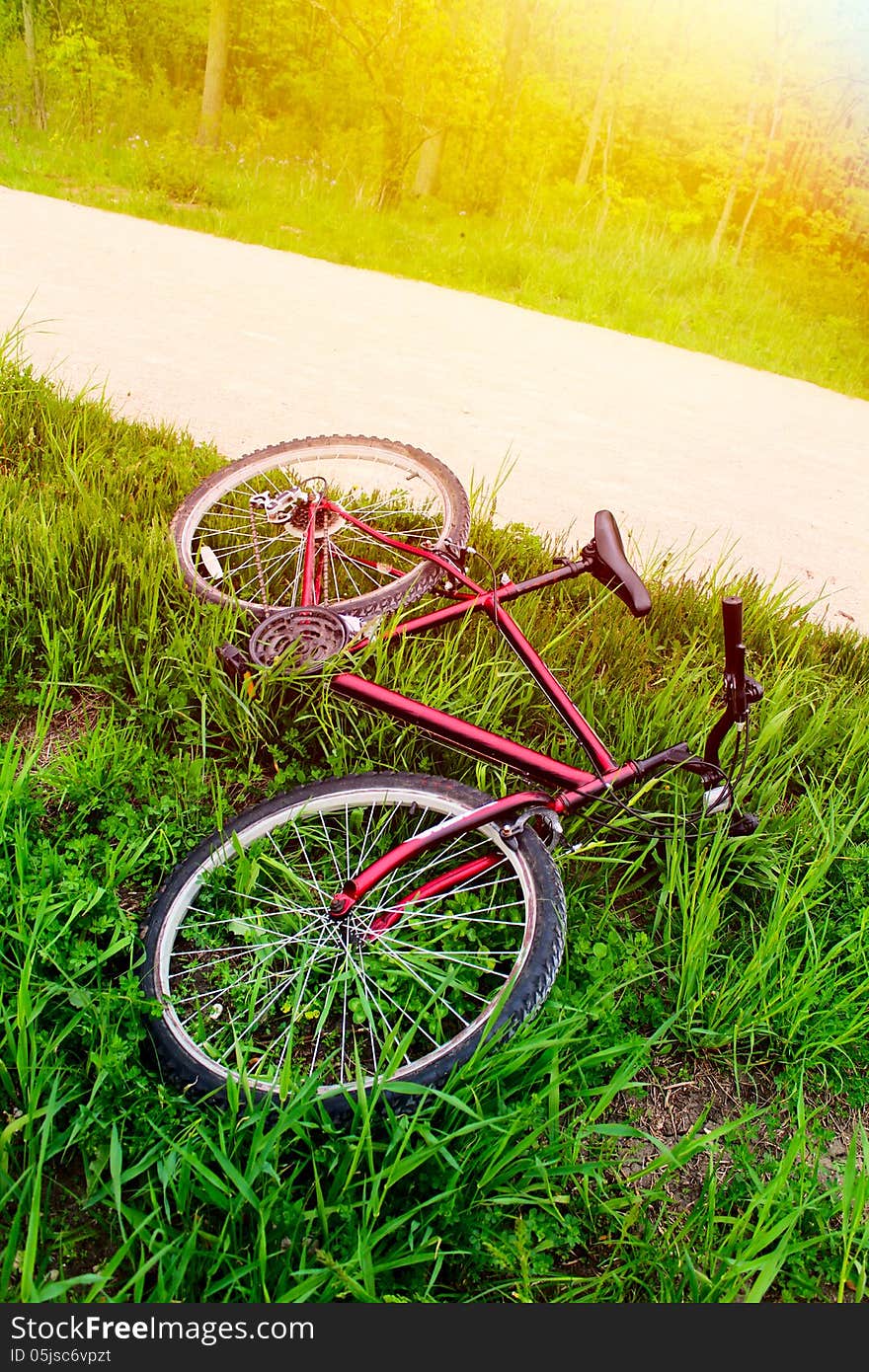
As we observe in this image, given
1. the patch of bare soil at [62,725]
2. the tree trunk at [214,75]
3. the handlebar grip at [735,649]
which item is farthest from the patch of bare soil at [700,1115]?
the tree trunk at [214,75]

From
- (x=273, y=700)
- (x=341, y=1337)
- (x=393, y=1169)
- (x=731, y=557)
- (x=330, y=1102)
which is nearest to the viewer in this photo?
(x=341, y=1337)

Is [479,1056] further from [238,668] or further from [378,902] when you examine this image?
[238,668]

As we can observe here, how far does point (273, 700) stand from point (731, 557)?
8.28 ft

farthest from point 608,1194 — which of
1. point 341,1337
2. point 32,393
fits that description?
point 32,393

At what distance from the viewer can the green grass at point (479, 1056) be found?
1.56 m

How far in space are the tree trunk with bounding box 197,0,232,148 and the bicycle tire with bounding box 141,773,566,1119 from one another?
339 inches

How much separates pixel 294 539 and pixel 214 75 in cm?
754

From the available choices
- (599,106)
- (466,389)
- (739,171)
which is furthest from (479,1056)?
A: (739,171)

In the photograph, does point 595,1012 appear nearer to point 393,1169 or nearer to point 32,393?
point 393,1169

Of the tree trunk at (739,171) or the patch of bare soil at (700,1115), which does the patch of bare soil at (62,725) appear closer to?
the patch of bare soil at (700,1115)

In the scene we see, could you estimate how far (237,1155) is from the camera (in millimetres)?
1642

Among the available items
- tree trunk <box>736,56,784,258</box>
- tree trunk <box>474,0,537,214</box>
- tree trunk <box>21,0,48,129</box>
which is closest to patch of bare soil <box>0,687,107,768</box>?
tree trunk <box>474,0,537,214</box>

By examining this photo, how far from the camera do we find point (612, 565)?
2.40m

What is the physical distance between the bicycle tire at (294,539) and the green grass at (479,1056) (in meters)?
0.15
